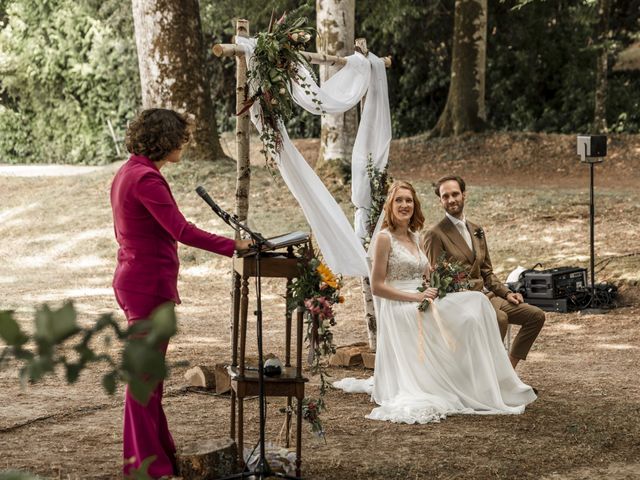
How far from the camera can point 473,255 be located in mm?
6691

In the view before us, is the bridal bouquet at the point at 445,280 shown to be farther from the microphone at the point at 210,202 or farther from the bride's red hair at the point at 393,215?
the microphone at the point at 210,202

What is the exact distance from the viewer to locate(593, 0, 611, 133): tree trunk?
1973 centimetres

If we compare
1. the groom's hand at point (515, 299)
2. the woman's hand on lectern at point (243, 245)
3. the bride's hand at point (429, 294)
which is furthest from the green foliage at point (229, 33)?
the woman's hand on lectern at point (243, 245)

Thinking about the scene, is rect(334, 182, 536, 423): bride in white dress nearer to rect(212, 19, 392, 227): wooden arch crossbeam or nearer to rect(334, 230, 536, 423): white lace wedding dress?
rect(334, 230, 536, 423): white lace wedding dress

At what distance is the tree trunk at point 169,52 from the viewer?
49.0 feet

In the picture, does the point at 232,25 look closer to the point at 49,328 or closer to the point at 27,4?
the point at 27,4

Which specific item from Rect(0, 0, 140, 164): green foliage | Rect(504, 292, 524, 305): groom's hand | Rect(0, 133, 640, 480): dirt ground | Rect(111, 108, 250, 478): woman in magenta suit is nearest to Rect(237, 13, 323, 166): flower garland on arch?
Rect(0, 133, 640, 480): dirt ground

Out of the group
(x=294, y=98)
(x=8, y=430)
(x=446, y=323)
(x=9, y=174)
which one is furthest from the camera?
(x=9, y=174)

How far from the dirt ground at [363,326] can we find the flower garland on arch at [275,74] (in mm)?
354

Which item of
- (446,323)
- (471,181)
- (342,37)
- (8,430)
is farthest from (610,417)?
(471,181)

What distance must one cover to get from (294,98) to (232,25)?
15.5 meters

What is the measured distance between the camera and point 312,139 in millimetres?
21797

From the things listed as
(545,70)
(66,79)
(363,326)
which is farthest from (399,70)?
(363,326)

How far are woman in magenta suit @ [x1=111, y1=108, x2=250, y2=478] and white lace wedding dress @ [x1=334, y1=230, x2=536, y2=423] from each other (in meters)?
2.10
